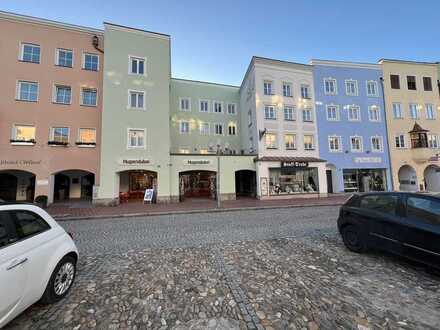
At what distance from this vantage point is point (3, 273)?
229 cm

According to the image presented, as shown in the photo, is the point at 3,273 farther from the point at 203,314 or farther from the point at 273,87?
the point at 273,87

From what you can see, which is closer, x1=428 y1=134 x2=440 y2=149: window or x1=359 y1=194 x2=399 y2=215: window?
x1=359 y1=194 x2=399 y2=215: window

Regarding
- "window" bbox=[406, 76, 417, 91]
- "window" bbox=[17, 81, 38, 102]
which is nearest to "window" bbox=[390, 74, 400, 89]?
"window" bbox=[406, 76, 417, 91]

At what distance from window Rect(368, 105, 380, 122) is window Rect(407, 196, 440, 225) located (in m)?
23.5

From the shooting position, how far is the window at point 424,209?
3.94 m

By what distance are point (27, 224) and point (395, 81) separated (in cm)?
3319

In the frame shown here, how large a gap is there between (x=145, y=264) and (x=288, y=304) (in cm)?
326

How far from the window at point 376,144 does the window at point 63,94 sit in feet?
99.2

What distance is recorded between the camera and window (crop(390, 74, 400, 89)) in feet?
78.2

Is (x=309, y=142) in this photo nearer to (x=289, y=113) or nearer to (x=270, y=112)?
(x=289, y=113)

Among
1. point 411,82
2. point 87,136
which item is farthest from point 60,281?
point 411,82

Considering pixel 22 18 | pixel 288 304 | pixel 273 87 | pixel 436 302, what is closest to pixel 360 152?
pixel 273 87

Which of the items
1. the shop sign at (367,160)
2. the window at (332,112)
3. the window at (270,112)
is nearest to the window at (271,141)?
the window at (270,112)

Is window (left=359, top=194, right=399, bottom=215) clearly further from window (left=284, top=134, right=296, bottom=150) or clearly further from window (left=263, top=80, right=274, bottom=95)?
window (left=263, top=80, right=274, bottom=95)
